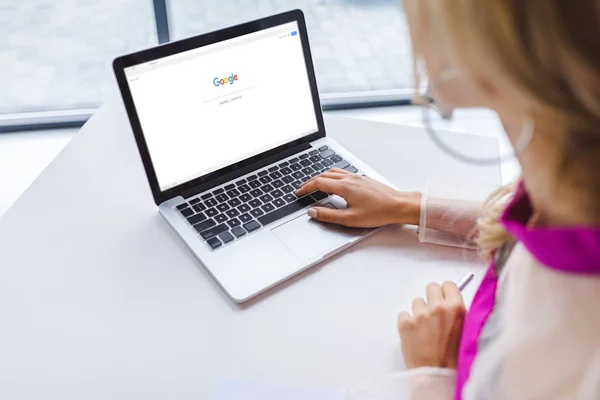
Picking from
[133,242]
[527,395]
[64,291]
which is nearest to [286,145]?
[133,242]

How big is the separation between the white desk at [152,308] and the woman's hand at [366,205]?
0.03 m

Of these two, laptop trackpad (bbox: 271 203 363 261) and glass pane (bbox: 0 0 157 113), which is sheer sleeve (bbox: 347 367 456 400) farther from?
glass pane (bbox: 0 0 157 113)

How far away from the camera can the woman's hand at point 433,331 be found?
68 cm

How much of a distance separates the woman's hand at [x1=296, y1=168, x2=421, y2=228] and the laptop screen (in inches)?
5.0

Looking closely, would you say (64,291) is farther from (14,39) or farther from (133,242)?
(14,39)

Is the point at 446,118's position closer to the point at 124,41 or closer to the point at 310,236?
the point at 310,236

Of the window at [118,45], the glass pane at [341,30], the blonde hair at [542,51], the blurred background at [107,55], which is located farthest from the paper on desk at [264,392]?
the glass pane at [341,30]

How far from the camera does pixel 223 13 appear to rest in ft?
7.97

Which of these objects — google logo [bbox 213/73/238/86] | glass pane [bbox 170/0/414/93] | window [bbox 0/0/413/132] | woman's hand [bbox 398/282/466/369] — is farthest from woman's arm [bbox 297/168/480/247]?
glass pane [bbox 170/0/414/93]

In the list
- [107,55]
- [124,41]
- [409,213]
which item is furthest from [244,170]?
[124,41]

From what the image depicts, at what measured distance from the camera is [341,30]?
2.35 m

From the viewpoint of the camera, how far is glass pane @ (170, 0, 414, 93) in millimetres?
2099

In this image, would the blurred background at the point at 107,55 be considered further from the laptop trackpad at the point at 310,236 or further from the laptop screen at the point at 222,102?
the laptop trackpad at the point at 310,236

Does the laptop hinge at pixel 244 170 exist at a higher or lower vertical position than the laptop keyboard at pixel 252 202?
higher
